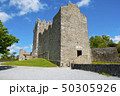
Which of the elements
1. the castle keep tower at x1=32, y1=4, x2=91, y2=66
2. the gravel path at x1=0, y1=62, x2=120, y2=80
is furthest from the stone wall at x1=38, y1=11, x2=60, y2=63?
the gravel path at x1=0, y1=62, x2=120, y2=80

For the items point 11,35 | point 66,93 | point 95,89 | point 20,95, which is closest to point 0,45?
point 11,35

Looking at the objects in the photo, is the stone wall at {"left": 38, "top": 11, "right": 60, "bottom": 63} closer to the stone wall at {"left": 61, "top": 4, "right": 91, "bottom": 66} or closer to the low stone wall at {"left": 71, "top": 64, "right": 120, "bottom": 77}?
the stone wall at {"left": 61, "top": 4, "right": 91, "bottom": 66}

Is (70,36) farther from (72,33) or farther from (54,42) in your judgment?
(54,42)

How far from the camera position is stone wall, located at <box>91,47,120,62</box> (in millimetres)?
19531

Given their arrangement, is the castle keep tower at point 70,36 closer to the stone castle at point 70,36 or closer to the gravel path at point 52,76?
the stone castle at point 70,36

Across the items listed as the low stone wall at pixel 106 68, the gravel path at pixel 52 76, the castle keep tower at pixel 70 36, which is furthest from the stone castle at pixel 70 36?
the gravel path at pixel 52 76

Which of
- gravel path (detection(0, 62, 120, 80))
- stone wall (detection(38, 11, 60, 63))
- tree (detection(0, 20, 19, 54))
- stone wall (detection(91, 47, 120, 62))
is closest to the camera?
gravel path (detection(0, 62, 120, 80))

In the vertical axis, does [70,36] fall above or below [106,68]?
above

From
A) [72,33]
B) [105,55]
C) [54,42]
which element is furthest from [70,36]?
[105,55]

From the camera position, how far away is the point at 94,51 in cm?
2072

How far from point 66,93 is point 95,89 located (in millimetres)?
1130

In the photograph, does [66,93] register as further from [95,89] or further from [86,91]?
[95,89]

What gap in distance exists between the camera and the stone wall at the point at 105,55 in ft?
64.1

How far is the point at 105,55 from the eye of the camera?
2002 cm
